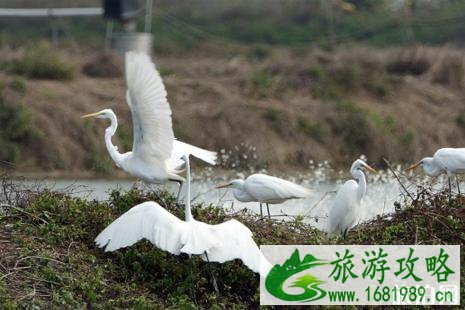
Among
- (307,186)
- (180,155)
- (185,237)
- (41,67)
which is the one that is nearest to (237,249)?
(185,237)

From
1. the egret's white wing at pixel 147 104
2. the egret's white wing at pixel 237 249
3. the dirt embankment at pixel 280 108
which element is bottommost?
the egret's white wing at pixel 237 249

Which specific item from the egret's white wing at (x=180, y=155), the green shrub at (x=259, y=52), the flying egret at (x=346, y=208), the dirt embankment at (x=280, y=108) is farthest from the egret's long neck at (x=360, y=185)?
the green shrub at (x=259, y=52)

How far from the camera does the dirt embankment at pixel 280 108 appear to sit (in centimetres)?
1933

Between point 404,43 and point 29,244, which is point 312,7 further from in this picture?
point 29,244

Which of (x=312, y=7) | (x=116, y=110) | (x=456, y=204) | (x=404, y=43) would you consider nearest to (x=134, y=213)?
(x=456, y=204)

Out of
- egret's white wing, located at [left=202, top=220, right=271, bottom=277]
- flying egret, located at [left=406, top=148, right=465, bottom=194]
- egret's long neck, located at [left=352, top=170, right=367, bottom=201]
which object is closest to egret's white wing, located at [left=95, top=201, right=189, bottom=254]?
egret's white wing, located at [left=202, top=220, right=271, bottom=277]

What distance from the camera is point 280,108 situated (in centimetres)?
2141

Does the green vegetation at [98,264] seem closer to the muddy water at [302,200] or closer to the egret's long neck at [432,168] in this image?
the muddy water at [302,200]

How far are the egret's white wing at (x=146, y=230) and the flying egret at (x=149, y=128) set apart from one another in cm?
108

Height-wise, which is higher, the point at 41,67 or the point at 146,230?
the point at 41,67

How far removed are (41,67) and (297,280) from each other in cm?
1501

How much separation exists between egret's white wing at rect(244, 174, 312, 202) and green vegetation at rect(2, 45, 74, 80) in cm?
1291

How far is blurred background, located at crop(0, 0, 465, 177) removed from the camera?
19.1 metres

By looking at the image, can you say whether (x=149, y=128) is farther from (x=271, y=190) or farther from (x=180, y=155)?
(x=271, y=190)
